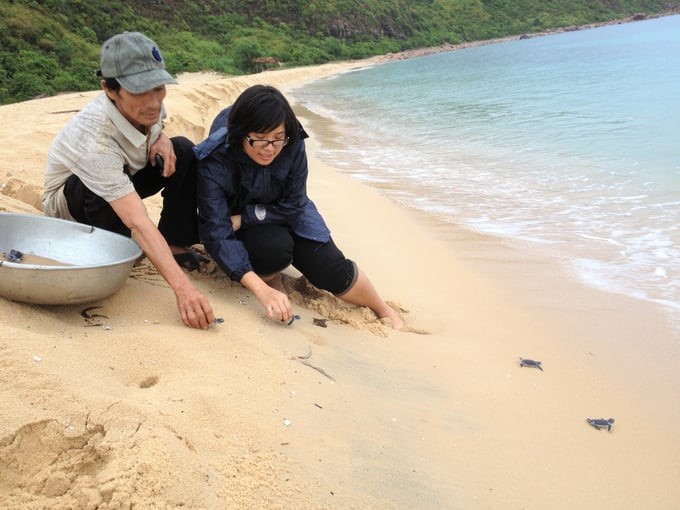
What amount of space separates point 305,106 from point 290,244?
14.2m

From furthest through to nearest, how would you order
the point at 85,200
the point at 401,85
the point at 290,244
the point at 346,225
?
the point at 401,85
the point at 346,225
the point at 290,244
the point at 85,200

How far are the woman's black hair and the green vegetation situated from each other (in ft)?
44.4

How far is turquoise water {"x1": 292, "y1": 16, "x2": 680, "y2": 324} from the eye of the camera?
4004mm

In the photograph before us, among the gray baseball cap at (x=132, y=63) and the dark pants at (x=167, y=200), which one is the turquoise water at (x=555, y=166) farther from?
the gray baseball cap at (x=132, y=63)

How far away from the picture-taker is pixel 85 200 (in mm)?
2379

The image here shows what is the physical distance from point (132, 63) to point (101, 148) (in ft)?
1.17

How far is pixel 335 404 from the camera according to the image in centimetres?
186

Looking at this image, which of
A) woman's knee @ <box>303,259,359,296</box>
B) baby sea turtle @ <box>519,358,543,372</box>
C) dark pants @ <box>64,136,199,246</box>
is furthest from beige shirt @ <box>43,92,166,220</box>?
baby sea turtle @ <box>519,358,543,372</box>

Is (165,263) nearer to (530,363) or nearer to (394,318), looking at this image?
(394,318)

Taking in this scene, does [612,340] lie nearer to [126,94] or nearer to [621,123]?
[126,94]

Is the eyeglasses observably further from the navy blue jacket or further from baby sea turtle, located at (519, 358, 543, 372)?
baby sea turtle, located at (519, 358, 543, 372)

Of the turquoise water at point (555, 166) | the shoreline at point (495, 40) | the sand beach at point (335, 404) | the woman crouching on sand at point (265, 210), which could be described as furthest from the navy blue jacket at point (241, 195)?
the shoreline at point (495, 40)

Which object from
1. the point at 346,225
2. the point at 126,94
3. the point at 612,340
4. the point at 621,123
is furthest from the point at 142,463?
the point at 621,123

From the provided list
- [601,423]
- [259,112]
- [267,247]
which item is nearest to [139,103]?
[259,112]
